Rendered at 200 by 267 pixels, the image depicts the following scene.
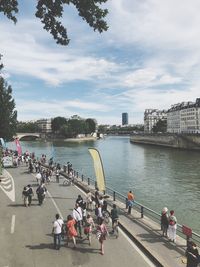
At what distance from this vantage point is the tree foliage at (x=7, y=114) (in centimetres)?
5928

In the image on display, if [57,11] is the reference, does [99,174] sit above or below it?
below

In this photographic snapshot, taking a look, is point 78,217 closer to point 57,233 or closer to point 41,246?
point 57,233

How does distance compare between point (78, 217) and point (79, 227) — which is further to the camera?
point (78, 217)

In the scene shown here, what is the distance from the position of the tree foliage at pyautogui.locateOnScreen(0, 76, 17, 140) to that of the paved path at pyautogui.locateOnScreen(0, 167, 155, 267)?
3652cm

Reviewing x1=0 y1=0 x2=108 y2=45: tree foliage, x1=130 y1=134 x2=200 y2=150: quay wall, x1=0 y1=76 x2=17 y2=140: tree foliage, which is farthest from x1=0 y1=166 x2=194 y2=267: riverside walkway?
x1=130 y1=134 x2=200 y2=150: quay wall

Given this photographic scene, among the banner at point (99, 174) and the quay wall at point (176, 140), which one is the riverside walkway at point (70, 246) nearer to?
the banner at point (99, 174)

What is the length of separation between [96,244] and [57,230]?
6.37 ft

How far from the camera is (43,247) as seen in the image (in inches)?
661

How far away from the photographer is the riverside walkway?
49.0 ft

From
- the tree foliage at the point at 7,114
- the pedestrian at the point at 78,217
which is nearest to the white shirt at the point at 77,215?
the pedestrian at the point at 78,217

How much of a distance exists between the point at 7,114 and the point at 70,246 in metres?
47.2

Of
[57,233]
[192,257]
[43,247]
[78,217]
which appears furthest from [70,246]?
[192,257]

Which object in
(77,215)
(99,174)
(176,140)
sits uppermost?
(99,174)

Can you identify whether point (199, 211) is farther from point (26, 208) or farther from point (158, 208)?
point (26, 208)
